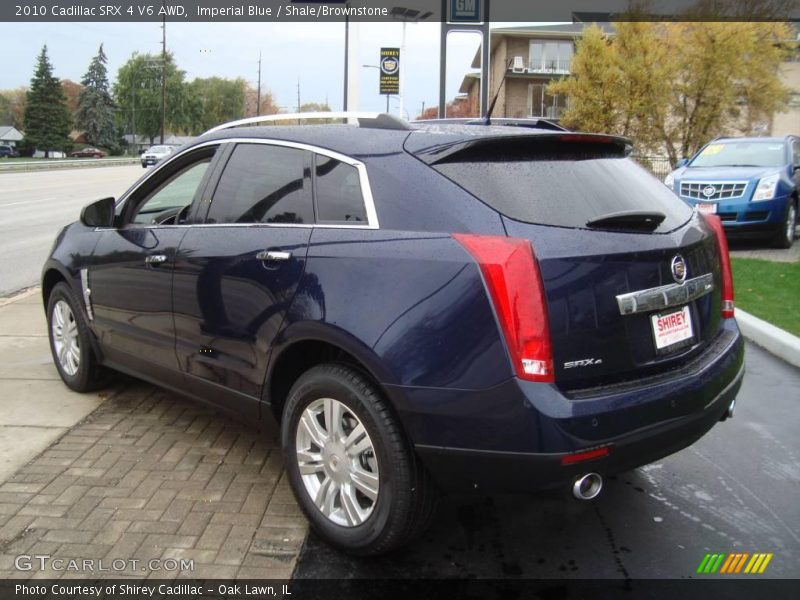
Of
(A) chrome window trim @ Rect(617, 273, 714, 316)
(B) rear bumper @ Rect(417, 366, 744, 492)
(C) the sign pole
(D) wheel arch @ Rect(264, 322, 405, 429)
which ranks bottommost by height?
(B) rear bumper @ Rect(417, 366, 744, 492)

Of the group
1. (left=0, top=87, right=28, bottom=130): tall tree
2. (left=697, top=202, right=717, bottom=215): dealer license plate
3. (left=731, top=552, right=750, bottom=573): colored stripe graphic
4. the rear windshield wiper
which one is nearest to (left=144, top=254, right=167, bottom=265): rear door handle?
the rear windshield wiper

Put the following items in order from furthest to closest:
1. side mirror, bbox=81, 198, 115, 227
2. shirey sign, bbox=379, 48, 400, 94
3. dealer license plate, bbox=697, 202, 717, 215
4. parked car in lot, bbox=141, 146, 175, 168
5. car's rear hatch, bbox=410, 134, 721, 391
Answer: parked car in lot, bbox=141, 146, 175, 168
shirey sign, bbox=379, 48, 400, 94
side mirror, bbox=81, 198, 115, 227
dealer license plate, bbox=697, 202, 717, 215
car's rear hatch, bbox=410, 134, 721, 391

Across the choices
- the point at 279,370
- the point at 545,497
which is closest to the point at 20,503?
the point at 279,370

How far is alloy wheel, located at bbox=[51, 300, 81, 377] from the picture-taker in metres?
5.16

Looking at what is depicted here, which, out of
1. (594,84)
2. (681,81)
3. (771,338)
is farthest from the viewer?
(594,84)

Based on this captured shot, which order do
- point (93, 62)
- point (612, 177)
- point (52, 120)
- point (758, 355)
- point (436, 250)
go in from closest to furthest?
point (436, 250) < point (612, 177) < point (758, 355) < point (52, 120) < point (93, 62)

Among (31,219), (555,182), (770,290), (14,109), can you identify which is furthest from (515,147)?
(14,109)

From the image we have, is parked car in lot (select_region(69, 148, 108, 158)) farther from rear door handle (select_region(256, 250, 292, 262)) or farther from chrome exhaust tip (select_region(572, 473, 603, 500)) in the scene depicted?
chrome exhaust tip (select_region(572, 473, 603, 500))

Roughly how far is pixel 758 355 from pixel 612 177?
3.80 m

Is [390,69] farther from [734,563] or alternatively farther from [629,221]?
[734,563]

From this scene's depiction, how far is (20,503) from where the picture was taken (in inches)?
142

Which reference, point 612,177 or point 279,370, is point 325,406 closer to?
point 279,370

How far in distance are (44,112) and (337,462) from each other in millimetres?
85760

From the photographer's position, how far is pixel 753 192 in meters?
11.2
